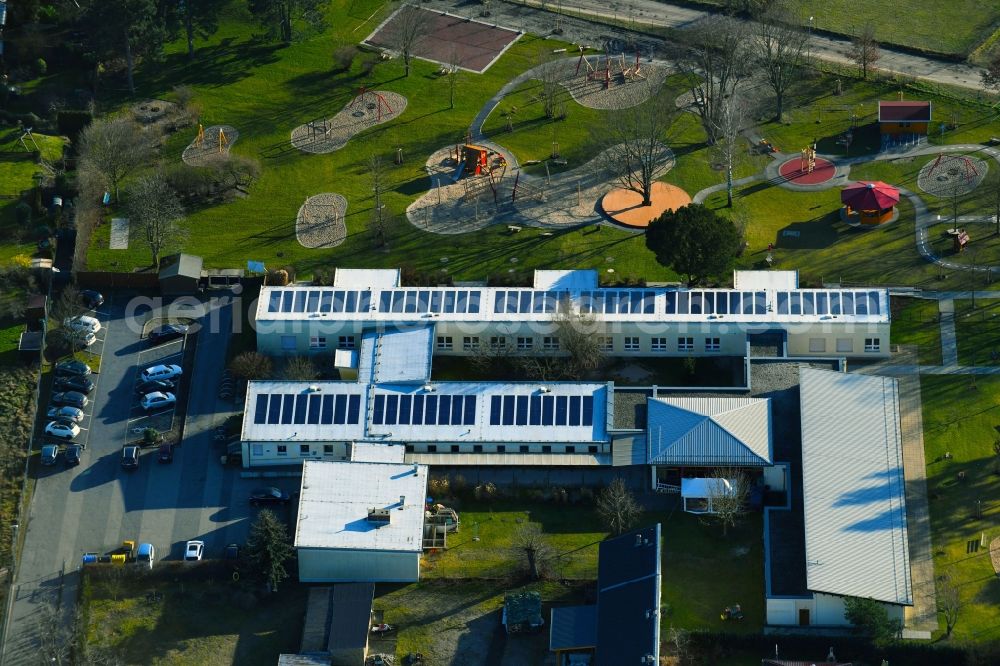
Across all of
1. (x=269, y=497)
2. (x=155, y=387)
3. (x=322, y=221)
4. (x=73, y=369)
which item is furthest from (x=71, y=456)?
(x=322, y=221)

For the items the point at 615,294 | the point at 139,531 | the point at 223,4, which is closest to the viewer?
the point at 139,531

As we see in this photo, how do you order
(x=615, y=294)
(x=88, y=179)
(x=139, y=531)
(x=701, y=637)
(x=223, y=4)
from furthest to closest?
(x=223, y=4) < (x=88, y=179) < (x=615, y=294) < (x=139, y=531) < (x=701, y=637)

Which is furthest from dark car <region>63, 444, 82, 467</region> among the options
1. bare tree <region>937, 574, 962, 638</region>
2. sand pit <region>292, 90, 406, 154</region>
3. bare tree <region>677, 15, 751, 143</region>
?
bare tree <region>677, 15, 751, 143</region>

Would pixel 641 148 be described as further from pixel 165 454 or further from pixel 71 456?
pixel 71 456

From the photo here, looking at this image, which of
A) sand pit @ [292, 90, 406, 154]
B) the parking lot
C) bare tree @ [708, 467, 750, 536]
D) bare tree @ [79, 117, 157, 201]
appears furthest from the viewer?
sand pit @ [292, 90, 406, 154]

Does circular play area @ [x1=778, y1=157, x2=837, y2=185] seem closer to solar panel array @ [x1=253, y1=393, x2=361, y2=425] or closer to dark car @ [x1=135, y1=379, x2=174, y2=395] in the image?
solar panel array @ [x1=253, y1=393, x2=361, y2=425]

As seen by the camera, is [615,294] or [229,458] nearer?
[229,458]

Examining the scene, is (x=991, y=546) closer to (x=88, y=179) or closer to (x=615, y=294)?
(x=615, y=294)

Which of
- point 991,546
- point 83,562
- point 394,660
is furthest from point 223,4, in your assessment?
point 991,546
